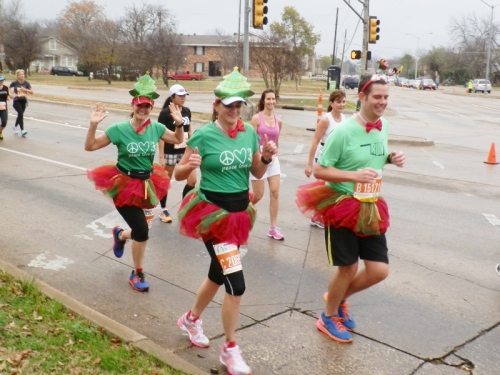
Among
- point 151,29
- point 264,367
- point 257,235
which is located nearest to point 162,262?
point 257,235

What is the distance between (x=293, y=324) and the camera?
5.16 m

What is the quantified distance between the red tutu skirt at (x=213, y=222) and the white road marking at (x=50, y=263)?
8.37ft

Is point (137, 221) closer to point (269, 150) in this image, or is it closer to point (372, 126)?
point (269, 150)

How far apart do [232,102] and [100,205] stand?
5586 millimetres

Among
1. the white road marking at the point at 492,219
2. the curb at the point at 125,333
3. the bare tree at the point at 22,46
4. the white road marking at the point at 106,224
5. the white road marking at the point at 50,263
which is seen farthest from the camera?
the bare tree at the point at 22,46

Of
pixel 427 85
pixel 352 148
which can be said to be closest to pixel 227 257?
pixel 352 148

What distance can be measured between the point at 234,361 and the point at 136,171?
7.74ft

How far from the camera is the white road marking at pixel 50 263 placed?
21.3 ft

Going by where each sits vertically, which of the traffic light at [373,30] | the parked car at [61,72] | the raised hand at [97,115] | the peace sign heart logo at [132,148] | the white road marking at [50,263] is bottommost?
the parked car at [61,72]

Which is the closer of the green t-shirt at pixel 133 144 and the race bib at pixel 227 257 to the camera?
the race bib at pixel 227 257

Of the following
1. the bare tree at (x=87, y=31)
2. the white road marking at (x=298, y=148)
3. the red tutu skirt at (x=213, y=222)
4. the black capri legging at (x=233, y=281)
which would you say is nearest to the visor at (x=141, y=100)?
the red tutu skirt at (x=213, y=222)

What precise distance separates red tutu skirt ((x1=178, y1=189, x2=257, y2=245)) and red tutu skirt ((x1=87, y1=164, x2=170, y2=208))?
1336 mm

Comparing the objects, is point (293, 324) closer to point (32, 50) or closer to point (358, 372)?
point (358, 372)

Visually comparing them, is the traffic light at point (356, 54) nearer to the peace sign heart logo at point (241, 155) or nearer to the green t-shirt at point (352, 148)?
the green t-shirt at point (352, 148)
